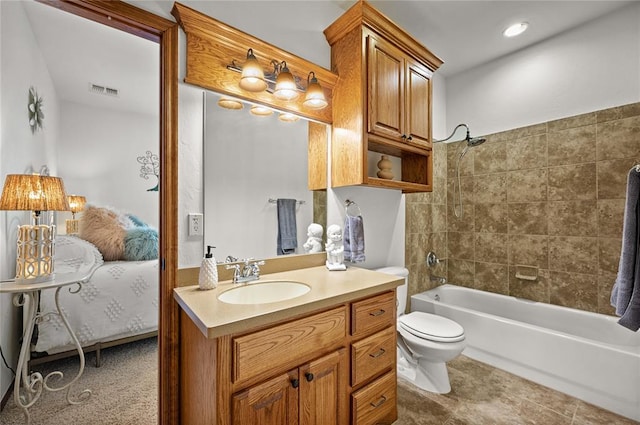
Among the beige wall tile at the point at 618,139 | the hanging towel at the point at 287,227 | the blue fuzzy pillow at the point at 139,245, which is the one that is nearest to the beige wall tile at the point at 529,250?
the beige wall tile at the point at 618,139

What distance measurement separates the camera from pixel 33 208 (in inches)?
57.8

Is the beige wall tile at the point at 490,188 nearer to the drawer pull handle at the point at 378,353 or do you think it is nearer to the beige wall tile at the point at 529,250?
the beige wall tile at the point at 529,250

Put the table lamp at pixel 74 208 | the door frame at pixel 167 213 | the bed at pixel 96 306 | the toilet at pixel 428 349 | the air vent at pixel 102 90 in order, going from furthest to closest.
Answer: the table lamp at pixel 74 208 < the air vent at pixel 102 90 < the bed at pixel 96 306 < the toilet at pixel 428 349 < the door frame at pixel 167 213

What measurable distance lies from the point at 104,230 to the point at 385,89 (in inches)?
124

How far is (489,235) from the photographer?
271 centimetres

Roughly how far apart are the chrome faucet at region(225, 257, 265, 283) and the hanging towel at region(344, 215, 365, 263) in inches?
23.7

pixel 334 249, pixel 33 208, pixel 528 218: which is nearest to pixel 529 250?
pixel 528 218

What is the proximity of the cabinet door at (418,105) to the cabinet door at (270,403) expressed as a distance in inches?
66.0

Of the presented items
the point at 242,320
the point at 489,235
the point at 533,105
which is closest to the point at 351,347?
the point at 242,320

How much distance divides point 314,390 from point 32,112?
2.66 meters

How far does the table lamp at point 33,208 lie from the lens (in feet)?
4.68

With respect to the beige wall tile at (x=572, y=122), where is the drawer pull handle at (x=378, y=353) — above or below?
below

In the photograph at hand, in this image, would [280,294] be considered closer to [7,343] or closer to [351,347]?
[351,347]

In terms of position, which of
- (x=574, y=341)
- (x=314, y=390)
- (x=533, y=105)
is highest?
(x=533, y=105)
